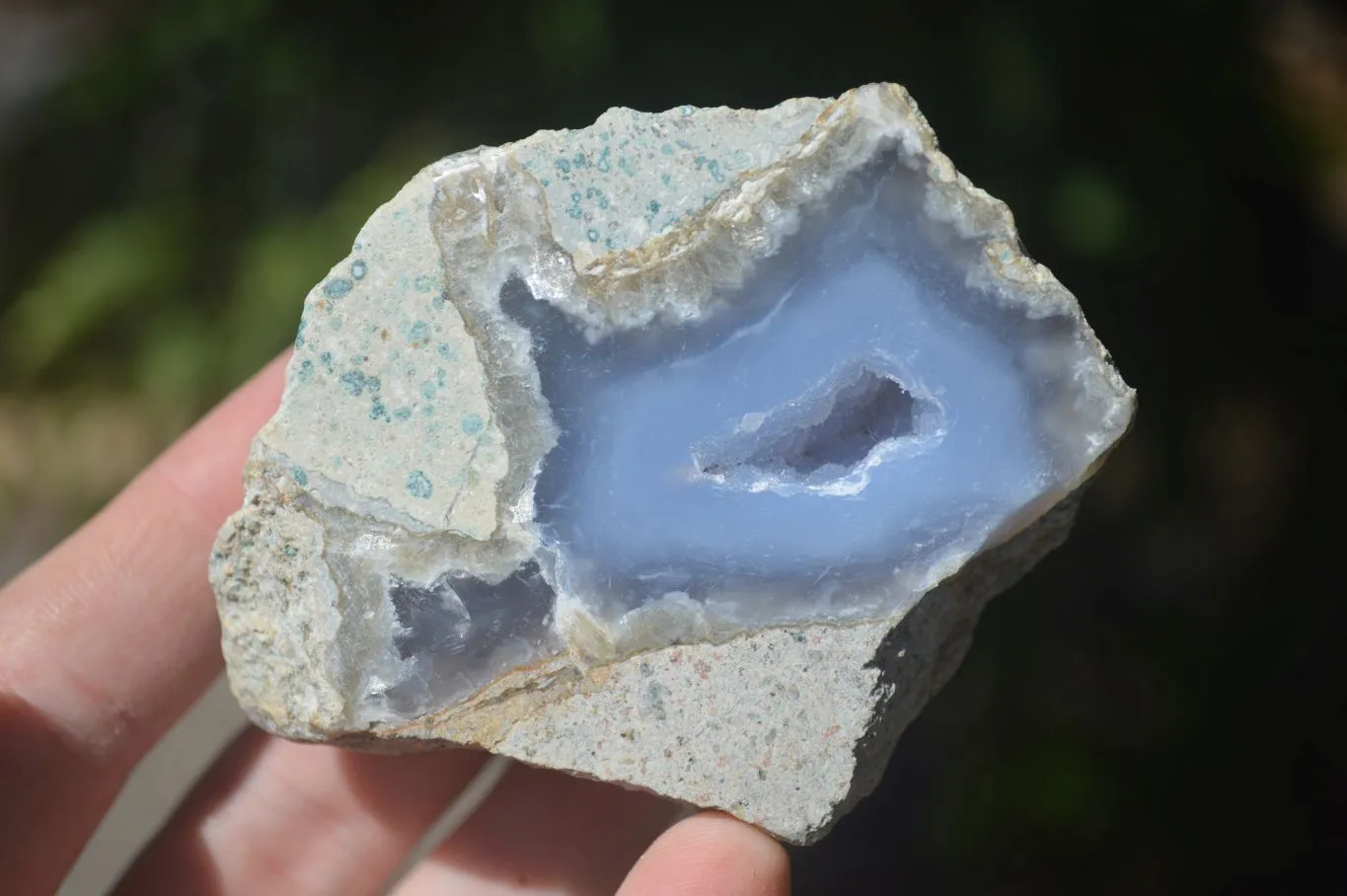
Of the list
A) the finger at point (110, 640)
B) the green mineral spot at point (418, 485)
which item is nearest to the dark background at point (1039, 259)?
the finger at point (110, 640)

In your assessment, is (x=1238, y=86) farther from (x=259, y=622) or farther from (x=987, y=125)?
(x=259, y=622)

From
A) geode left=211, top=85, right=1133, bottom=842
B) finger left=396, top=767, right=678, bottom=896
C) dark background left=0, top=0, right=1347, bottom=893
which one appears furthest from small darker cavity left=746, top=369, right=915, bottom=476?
dark background left=0, top=0, right=1347, bottom=893

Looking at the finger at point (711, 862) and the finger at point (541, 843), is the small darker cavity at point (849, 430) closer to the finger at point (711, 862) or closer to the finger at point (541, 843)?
the finger at point (711, 862)

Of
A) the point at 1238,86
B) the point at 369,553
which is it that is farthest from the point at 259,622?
the point at 1238,86

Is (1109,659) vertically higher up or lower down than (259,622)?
lower down

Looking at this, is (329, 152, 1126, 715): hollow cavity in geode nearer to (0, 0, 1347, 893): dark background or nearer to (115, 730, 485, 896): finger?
(115, 730, 485, 896): finger

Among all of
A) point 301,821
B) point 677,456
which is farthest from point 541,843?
point 677,456
